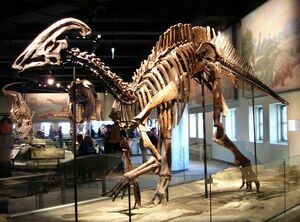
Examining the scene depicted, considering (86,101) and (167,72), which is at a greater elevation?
(167,72)

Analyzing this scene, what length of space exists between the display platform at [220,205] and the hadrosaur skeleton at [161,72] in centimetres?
30

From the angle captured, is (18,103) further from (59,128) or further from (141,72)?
(141,72)

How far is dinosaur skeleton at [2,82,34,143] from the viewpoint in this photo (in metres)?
10.1

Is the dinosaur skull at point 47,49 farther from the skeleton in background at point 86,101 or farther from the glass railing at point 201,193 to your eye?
the glass railing at point 201,193

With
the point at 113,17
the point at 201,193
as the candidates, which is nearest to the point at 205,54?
the point at 201,193

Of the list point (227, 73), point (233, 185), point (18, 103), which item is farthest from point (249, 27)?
point (18, 103)

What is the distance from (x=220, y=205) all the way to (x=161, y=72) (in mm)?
2009

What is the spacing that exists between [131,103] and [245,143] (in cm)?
600

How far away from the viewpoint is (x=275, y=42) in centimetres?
901

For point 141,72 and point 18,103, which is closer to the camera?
point 141,72

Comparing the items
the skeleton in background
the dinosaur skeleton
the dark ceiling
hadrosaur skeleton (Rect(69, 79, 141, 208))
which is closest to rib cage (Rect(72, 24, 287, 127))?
hadrosaur skeleton (Rect(69, 79, 141, 208))

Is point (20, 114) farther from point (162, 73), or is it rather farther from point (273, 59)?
point (273, 59)

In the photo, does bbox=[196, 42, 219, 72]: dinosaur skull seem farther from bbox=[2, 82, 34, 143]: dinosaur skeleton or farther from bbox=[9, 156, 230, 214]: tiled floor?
bbox=[2, 82, 34, 143]: dinosaur skeleton

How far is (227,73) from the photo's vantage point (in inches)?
304
